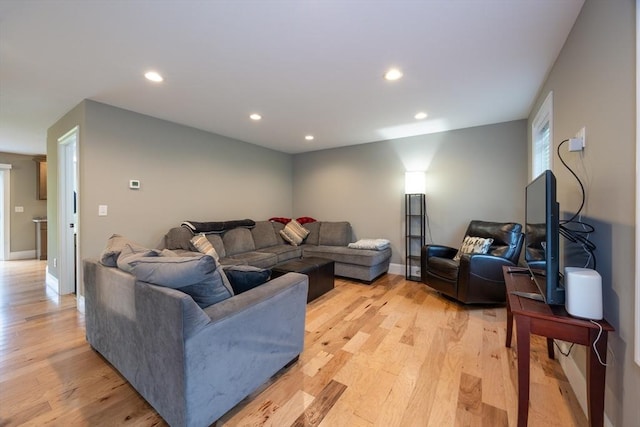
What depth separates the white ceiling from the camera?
1540 millimetres

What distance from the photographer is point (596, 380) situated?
3.83 feet

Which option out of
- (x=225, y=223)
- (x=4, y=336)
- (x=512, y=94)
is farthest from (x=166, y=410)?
(x=512, y=94)

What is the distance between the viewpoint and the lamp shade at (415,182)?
3.99 metres

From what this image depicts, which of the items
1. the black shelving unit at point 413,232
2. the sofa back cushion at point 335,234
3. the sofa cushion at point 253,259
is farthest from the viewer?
the sofa back cushion at point 335,234

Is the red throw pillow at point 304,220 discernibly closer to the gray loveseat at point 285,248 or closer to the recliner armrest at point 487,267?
the gray loveseat at point 285,248

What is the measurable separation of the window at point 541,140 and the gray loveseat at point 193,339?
267 centimetres

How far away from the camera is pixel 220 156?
4.21m

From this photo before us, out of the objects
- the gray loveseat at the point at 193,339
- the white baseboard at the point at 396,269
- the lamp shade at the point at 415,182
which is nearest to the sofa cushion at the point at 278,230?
the white baseboard at the point at 396,269

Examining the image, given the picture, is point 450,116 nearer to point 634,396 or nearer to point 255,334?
point 634,396

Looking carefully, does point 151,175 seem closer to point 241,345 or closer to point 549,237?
point 241,345

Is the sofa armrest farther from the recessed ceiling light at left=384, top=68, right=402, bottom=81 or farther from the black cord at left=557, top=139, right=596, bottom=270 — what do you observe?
the recessed ceiling light at left=384, top=68, right=402, bottom=81

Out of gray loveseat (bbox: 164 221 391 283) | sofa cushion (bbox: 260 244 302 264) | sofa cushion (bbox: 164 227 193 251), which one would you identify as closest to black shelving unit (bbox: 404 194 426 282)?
gray loveseat (bbox: 164 221 391 283)

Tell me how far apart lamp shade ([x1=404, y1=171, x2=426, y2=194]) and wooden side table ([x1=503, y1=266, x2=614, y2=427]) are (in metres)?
2.72

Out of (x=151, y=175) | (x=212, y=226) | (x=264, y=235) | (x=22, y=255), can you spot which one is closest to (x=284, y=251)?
(x=264, y=235)
